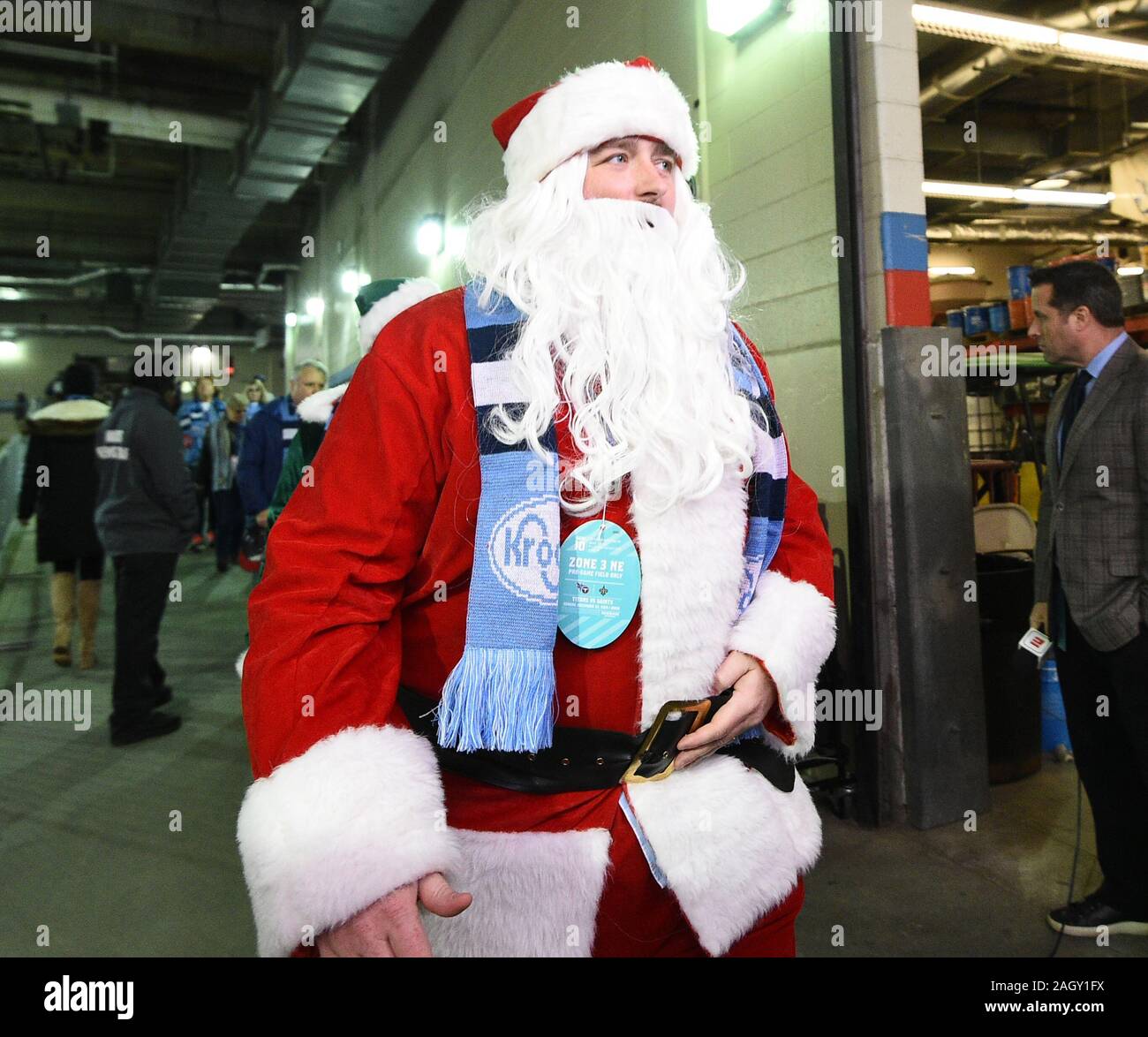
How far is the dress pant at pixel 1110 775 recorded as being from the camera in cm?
239

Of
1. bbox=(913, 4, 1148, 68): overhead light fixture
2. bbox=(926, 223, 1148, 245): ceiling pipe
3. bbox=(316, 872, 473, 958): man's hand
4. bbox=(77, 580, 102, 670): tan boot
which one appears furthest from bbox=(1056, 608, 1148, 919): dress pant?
bbox=(926, 223, 1148, 245): ceiling pipe

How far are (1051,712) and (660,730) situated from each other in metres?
3.61

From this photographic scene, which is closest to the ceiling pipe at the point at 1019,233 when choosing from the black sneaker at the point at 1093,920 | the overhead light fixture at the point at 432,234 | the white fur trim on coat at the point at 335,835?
the overhead light fixture at the point at 432,234

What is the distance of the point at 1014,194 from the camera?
303 inches

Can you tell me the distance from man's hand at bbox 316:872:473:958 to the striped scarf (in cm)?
18

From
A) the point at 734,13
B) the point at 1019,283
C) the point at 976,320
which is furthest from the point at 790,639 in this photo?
the point at 976,320

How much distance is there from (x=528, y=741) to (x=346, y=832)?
23 centimetres

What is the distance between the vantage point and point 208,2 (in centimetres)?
725

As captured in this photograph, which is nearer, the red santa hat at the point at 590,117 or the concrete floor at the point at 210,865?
the red santa hat at the point at 590,117

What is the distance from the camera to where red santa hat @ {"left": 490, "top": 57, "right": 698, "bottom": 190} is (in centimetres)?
136

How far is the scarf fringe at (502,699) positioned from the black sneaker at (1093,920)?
223 cm

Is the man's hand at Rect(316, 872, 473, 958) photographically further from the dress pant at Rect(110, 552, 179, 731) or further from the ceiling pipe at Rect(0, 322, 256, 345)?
the ceiling pipe at Rect(0, 322, 256, 345)

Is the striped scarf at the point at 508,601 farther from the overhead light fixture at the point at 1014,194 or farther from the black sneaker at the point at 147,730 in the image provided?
the overhead light fixture at the point at 1014,194
